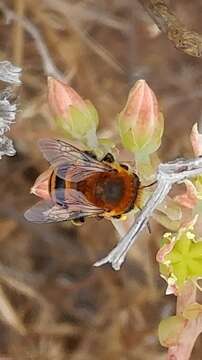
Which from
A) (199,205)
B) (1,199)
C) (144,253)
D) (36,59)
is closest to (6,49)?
(36,59)

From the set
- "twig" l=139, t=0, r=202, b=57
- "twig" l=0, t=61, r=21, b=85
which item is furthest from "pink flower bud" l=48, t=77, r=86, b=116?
"twig" l=139, t=0, r=202, b=57

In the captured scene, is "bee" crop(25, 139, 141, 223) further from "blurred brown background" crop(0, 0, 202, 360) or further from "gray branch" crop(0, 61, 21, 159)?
"blurred brown background" crop(0, 0, 202, 360)

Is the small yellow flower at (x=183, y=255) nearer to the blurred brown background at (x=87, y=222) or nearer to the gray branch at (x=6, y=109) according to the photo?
the gray branch at (x=6, y=109)

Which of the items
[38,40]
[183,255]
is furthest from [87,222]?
[183,255]

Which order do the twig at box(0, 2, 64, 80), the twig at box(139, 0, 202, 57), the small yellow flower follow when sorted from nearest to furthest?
1. the small yellow flower
2. the twig at box(139, 0, 202, 57)
3. the twig at box(0, 2, 64, 80)

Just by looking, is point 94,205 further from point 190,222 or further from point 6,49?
point 6,49

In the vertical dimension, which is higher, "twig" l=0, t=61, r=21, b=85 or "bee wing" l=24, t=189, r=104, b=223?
"twig" l=0, t=61, r=21, b=85
